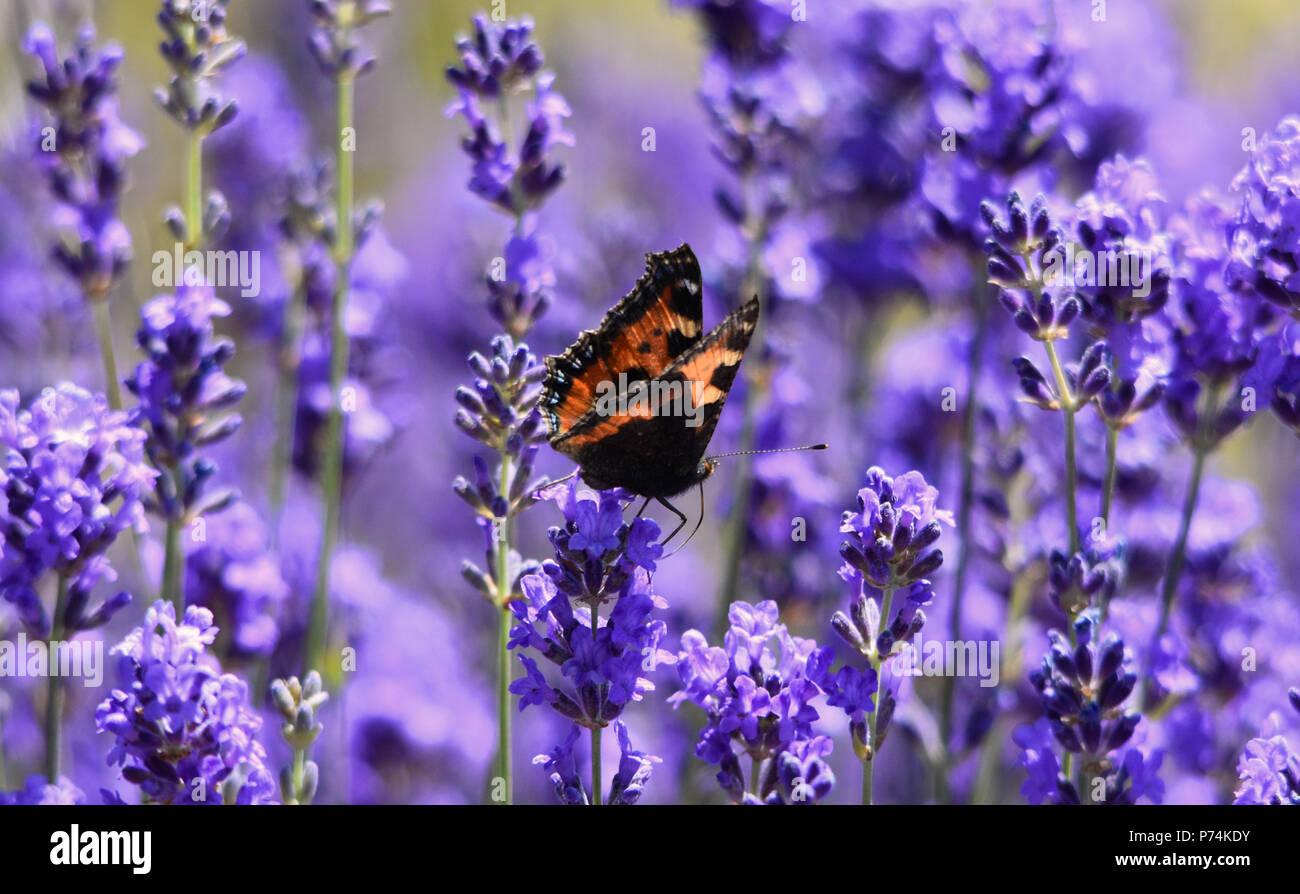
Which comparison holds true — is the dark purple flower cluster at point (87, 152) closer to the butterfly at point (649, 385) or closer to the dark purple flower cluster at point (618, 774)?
the butterfly at point (649, 385)

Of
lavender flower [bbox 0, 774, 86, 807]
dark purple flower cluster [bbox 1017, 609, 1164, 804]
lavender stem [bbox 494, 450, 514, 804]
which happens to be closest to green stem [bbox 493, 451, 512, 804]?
lavender stem [bbox 494, 450, 514, 804]

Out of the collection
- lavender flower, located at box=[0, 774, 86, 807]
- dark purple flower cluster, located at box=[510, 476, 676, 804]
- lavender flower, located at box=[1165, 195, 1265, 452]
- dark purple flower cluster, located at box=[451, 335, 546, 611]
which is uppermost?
lavender flower, located at box=[1165, 195, 1265, 452]

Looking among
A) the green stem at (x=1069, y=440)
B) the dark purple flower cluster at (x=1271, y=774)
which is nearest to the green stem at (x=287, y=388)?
the green stem at (x=1069, y=440)

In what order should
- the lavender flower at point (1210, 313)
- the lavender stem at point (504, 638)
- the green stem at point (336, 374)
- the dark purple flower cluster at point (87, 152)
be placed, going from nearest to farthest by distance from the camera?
the lavender stem at point (504, 638) → the lavender flower at point (1210, 313) → the dark purple flower cluster at point (87, 152) → the green stem at point (336, 374)

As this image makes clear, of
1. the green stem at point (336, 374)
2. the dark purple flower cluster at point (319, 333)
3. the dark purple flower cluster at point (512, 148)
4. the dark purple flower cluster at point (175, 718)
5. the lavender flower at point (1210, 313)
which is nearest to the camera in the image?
the dark purple flower cluster at point (175, 718)

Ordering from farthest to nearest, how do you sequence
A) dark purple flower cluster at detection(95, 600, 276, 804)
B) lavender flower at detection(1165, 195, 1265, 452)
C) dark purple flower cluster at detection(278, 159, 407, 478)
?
dark purple flower cluster at detection(278, 159, 407, 478), lavender flower at detection(1165, 195, 1265, 452), dark purple flower cluster at detection(95, 600, 276, 804)

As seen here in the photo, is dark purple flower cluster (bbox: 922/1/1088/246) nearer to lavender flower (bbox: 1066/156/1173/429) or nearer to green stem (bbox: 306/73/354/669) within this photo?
lavender flower (bbox: 1066/156/1173/429)

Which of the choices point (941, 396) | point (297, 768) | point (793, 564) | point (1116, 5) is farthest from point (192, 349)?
point (1116, 5)

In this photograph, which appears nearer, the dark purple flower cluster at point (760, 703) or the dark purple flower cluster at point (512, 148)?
the dark purple flower cluster at point (760, 703)
